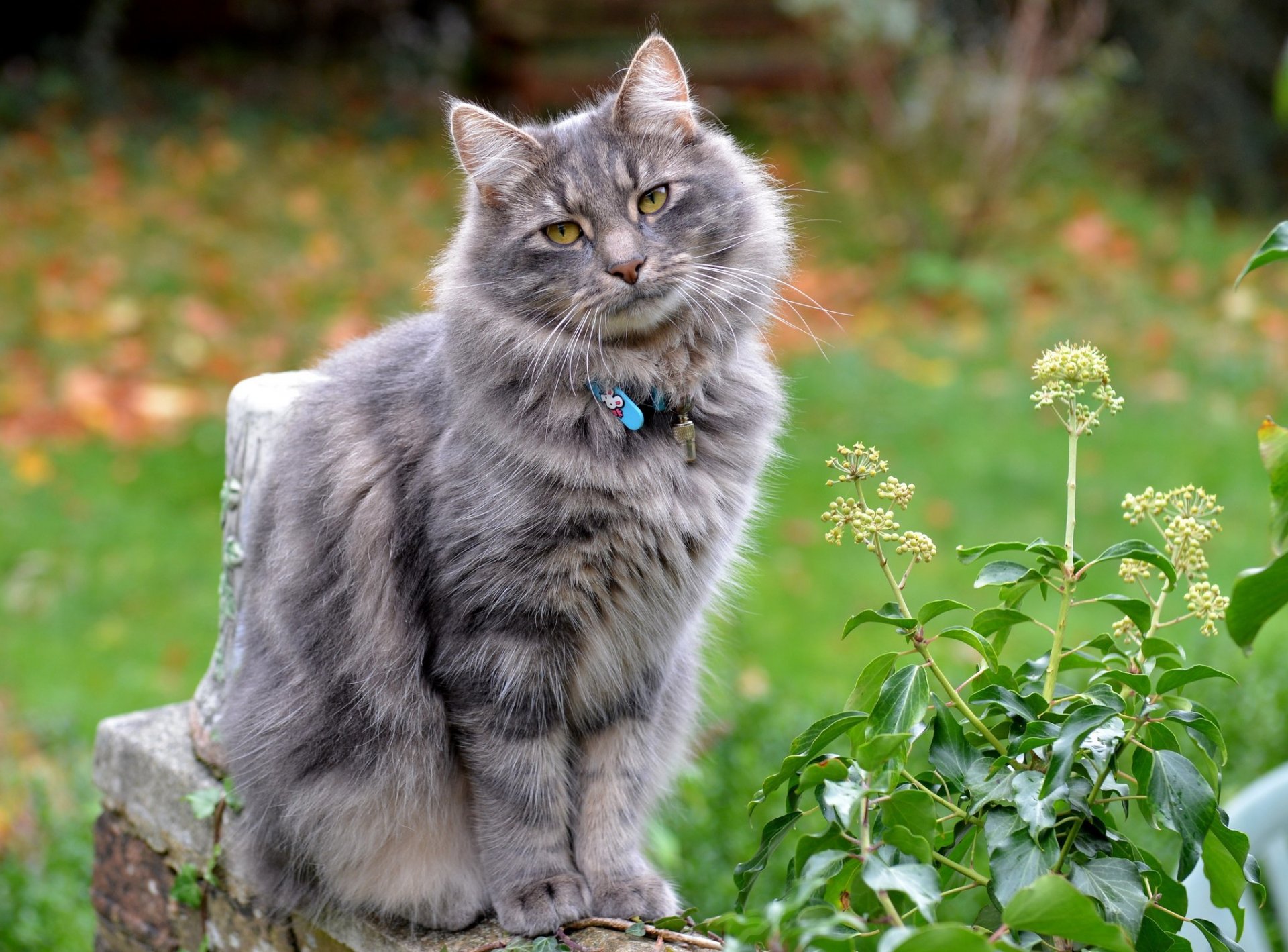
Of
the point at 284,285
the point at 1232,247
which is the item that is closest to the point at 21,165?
the point at 284,285

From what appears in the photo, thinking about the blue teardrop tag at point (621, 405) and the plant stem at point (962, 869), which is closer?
the plant stem at point (962, 869)

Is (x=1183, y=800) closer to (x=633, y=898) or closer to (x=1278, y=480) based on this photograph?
(x=1278, y=480)

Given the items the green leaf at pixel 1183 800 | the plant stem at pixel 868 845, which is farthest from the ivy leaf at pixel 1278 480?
the plant stem at pixel 868 845

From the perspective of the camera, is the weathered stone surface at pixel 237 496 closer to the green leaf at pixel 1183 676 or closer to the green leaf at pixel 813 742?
the green leaf at pixel 813 742

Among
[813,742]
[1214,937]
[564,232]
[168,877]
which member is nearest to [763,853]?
Result: [813,742]

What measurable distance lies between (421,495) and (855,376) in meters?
4.17

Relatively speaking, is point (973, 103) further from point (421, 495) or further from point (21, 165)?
point (421, 495)

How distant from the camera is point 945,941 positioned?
989mm

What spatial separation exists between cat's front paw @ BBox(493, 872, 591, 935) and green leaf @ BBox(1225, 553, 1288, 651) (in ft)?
4.06

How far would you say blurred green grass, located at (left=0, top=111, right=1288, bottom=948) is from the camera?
3.64m

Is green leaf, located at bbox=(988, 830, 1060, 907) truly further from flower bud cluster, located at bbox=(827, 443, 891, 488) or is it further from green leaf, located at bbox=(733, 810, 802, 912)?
flower bud cluster, located at bbox=(827, 443, 891, 488)

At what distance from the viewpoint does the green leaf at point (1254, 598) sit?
1076mm

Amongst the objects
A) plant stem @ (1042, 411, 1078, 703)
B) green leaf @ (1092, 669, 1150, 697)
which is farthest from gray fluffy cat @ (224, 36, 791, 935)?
green leaf @ (1092, 669, 1150, 697)

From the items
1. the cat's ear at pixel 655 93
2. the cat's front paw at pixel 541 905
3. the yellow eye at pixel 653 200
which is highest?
the cat's ear at pixel 655 93
